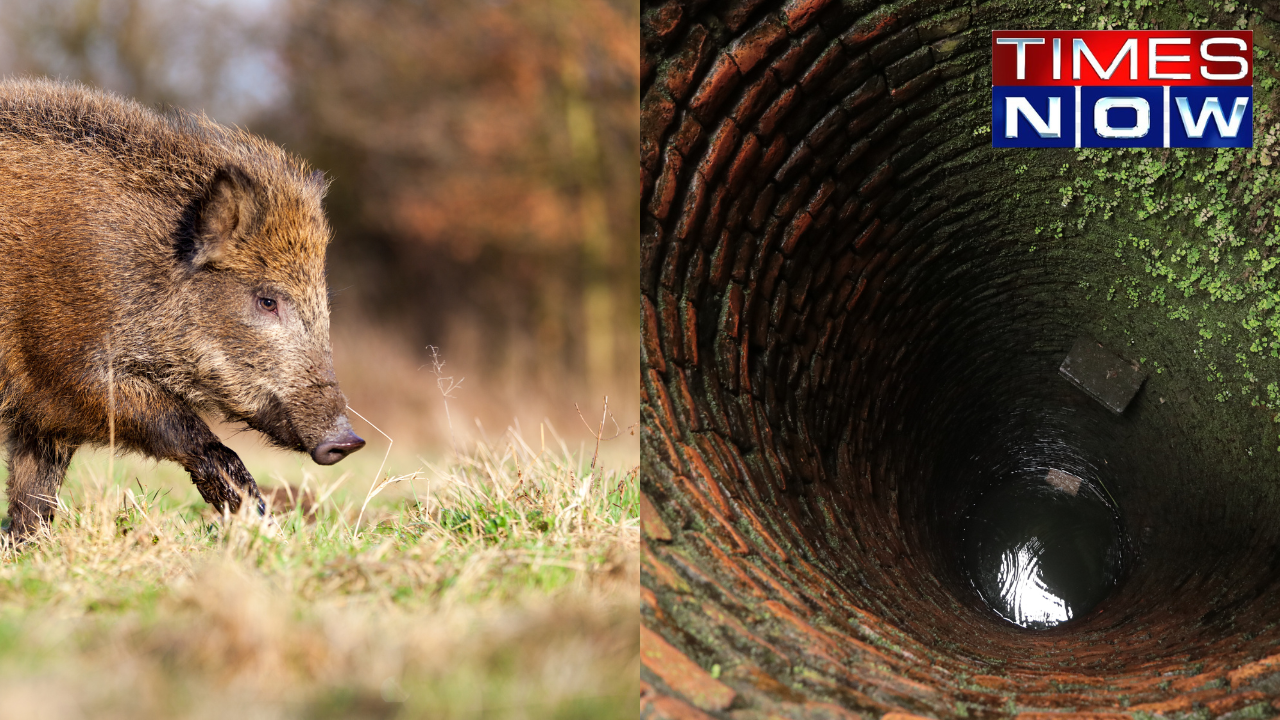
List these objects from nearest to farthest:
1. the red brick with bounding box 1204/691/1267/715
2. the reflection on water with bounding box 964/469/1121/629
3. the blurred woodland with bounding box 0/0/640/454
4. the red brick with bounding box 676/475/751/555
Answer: the red brick with bounding box 1204/691/1267/715, the red brick with bounding box 676/475/751/555, the reflection on water with bounding box 964/469/1121/629, the blurred woodland with bounding box 0/0/640/454

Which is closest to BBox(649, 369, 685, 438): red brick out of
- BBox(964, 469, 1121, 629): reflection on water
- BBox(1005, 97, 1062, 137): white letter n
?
BBox(1005, 97, 1062, 137): white letter n

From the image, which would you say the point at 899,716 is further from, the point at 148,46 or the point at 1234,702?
the point at 148,46

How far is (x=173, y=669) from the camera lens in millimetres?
1810

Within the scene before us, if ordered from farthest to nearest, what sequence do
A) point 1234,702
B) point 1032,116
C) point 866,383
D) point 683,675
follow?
1. point 866,383
2. point 1032,116
3. point 1234,702
4. point 683,675

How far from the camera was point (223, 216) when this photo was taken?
382 centimetres

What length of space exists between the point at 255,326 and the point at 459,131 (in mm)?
9683

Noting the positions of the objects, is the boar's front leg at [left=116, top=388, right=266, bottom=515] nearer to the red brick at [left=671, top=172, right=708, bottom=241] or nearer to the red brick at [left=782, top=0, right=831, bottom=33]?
the red brick at [left=671, top=172, right=708, bottom=241]

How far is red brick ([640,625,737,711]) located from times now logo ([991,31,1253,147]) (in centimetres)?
336

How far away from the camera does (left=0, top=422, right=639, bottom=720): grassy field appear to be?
1.71 meters

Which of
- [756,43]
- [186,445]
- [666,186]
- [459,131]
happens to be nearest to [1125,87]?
[756,43]

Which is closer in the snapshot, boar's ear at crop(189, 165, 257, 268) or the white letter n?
boar's ear at crop(189, 165, 257, 268)

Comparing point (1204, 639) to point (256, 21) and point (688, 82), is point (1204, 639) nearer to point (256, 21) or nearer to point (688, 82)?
point (688, 82)

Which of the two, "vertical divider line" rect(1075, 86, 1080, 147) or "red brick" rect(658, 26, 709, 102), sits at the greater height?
"vertical divider line" rect(1075, 86, 1080, 147)

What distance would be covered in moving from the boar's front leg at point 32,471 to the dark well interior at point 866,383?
262 centimetres
